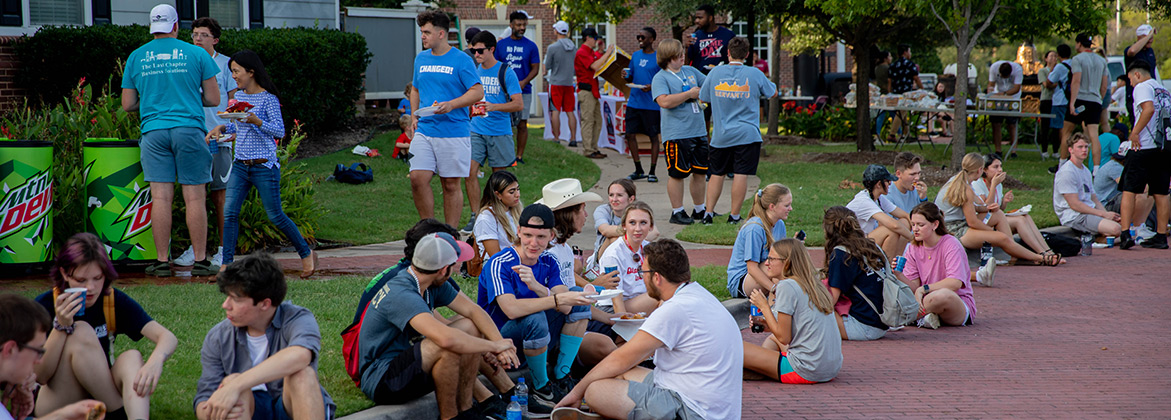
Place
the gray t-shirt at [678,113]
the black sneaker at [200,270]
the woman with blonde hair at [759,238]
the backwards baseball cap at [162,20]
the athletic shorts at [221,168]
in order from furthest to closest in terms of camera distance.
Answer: the gray t-shirt at [678,113]
the athletic shorts at [221,168]
the black sneaker at [200,270]
the backwards baseball cap at [162,20]
the woman with blonde hair at [759,238]

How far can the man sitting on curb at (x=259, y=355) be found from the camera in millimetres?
4363

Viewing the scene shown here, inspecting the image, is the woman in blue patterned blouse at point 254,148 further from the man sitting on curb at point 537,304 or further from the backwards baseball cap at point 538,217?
the backwards baseball cap at point 538,217

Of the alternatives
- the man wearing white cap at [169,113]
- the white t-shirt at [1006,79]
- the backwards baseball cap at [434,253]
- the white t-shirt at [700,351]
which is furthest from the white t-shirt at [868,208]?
the white t-shirt at [1006,79]

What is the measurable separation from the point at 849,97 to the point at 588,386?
1786 centimetres

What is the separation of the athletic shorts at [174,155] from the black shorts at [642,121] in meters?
7.77

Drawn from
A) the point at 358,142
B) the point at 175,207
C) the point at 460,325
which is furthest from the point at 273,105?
the point at 358,142

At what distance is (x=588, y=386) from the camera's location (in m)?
5.25

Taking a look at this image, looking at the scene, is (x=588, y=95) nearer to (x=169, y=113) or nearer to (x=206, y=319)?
(x=169, y=113)

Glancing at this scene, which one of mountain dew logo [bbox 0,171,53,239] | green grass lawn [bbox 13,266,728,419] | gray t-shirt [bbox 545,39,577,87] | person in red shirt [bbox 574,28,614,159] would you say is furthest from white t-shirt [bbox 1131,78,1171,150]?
mountain dew logo [bbox 0,171,53,239]

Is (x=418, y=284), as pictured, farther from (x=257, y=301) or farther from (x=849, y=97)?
(x=849, y=97)

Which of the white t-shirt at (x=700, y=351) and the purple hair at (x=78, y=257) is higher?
the purple hair at (x=78, y=257)

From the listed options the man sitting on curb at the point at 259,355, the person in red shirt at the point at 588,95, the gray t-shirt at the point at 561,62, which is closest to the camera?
the man sitting on curb at the point at 259,355

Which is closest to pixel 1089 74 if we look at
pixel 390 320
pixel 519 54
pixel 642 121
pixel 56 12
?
pixel 642 121

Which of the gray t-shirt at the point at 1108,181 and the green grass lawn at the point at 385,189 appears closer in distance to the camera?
the green grass lawn at the point at 385,189
